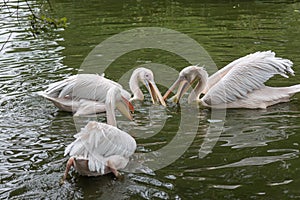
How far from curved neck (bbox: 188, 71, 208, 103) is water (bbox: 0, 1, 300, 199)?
299 mm

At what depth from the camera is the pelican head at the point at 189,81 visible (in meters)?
7.25

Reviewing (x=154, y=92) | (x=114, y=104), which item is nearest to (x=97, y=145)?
(x=114, y=104)

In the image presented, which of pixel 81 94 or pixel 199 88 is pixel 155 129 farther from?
pixel 199 88

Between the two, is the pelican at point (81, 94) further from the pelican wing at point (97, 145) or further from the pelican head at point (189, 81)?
the pelican wing at point (97, 145)

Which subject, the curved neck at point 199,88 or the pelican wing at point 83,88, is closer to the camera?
the pelican wing at point 83,88

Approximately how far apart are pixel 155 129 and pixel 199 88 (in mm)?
1339

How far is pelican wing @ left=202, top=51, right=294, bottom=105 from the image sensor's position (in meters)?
6.83

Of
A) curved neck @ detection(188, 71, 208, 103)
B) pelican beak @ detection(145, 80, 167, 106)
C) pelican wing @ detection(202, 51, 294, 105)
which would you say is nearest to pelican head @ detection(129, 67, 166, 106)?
pelican beak @ detection(145, 80, 167, 106)

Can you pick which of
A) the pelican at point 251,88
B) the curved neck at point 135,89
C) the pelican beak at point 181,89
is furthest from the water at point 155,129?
the pelican beak at point 181,89

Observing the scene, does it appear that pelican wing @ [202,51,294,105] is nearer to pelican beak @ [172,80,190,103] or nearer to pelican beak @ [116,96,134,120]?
pelican beak @ [172,80,190,103]

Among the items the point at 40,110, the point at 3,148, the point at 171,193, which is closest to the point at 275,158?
the point at 171,193

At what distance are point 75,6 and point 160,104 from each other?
27.2 ft

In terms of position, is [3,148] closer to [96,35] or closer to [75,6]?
[96,35]

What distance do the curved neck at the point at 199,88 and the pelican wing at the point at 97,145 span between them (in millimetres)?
2441
